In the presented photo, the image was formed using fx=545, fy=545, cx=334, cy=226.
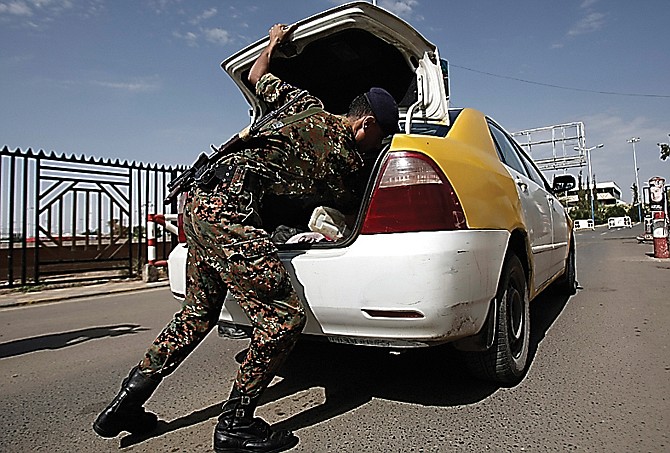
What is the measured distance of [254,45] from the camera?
10.7 ft

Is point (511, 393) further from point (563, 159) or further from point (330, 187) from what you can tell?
point (563, 159)

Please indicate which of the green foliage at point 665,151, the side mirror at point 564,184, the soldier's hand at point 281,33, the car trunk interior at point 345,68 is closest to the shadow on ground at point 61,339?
the car trunk interior at point 345,68

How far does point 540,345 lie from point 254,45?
290cm

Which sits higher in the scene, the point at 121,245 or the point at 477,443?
the point at 121,245

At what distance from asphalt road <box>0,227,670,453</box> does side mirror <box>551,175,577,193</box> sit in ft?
5.11

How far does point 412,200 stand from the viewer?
2.40 meters

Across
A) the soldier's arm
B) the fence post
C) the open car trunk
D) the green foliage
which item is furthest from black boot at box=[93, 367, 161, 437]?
the green foliage

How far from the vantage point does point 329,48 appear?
133 inches

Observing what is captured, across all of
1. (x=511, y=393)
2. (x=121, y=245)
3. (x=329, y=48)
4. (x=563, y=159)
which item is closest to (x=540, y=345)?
(x=511, y=393)

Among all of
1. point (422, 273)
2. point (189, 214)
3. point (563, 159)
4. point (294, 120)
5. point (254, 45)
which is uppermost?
point (563, 159)

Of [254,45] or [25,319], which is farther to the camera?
[25,319]

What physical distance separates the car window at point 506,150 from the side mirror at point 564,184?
1.75 metres

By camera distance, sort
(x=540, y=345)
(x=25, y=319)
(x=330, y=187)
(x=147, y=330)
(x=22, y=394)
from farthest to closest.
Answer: (x=25, y=319), (x=147, y=330), (x=540, y=345), (x=22, y=394), (x=330, y=187)

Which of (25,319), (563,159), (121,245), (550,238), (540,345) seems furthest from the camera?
(563,159)
